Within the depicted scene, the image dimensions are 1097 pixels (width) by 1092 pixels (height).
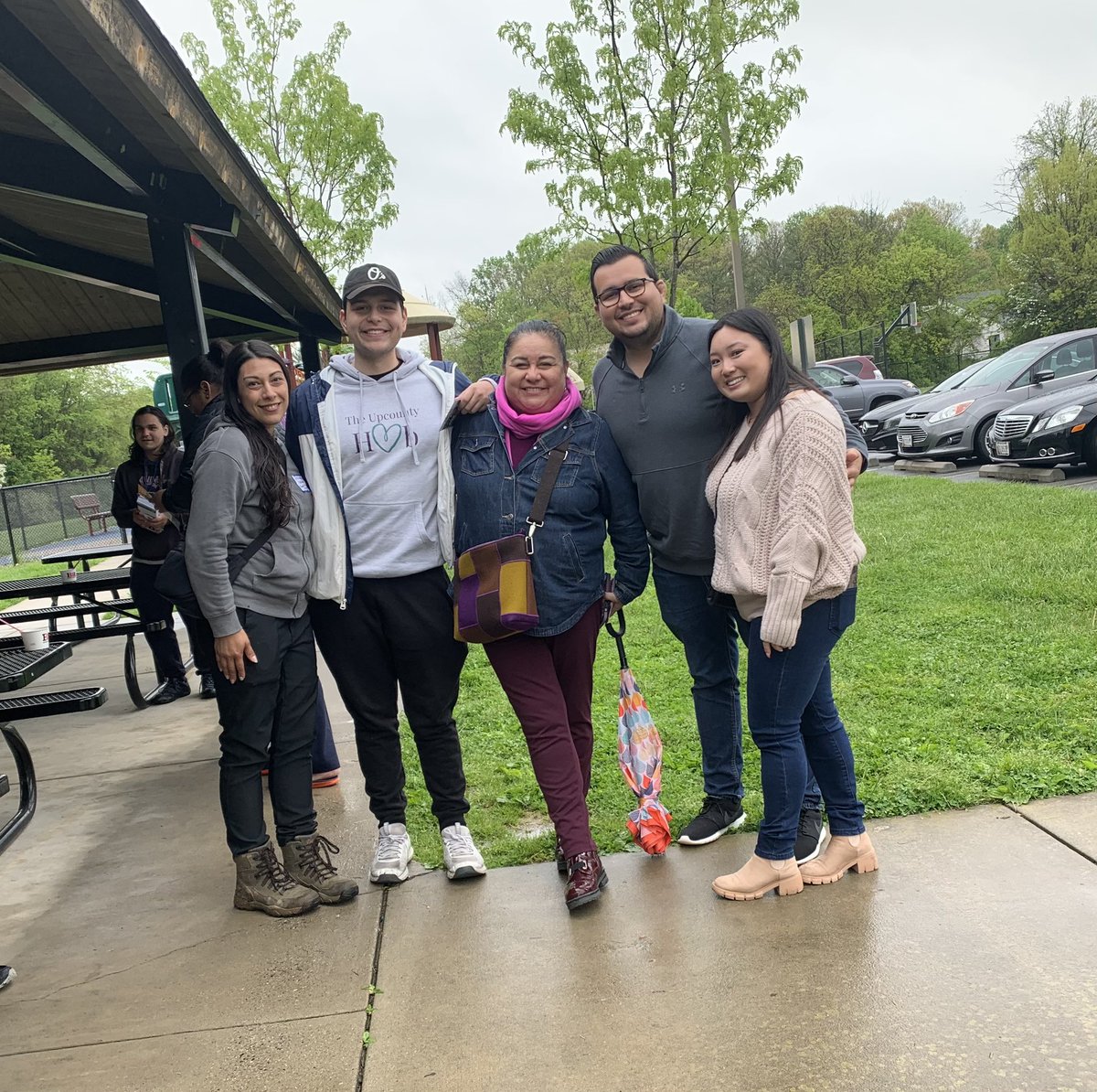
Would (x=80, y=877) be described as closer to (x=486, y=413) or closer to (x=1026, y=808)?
(x=486, y=413)

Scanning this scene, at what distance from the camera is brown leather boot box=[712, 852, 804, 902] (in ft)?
10.4

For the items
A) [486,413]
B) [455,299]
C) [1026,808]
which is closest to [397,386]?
[486,413]

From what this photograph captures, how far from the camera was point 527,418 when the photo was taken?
10.8 feet

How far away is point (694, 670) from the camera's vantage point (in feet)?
11.9

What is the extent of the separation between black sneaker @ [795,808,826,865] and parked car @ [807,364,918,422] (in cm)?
1940

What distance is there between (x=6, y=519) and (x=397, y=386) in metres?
21.3

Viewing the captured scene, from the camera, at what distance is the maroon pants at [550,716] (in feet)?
11.0

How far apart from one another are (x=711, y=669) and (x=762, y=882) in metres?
0.72

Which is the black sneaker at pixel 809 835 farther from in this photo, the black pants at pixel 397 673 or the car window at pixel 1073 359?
the car window at pixel 1073 359

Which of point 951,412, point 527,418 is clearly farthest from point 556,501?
point 951,412

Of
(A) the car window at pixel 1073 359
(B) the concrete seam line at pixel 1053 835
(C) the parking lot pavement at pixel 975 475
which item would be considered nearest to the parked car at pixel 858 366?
(C) the parking lot pavement at pixel 975 475

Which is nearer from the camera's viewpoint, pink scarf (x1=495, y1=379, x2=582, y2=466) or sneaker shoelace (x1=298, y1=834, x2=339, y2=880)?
pink scarf (x1=495, y1=379, x2=582, y2=466)

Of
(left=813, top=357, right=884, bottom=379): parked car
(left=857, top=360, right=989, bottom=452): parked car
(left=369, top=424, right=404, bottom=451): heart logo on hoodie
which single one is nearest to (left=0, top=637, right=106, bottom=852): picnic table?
(left=369, top=424, right=404, bottom=451): heart logo on hoodie

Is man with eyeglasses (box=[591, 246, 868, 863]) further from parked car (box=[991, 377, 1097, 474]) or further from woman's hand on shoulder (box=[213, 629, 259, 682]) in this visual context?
parked car (box=[991, 377, 1097, 474])
